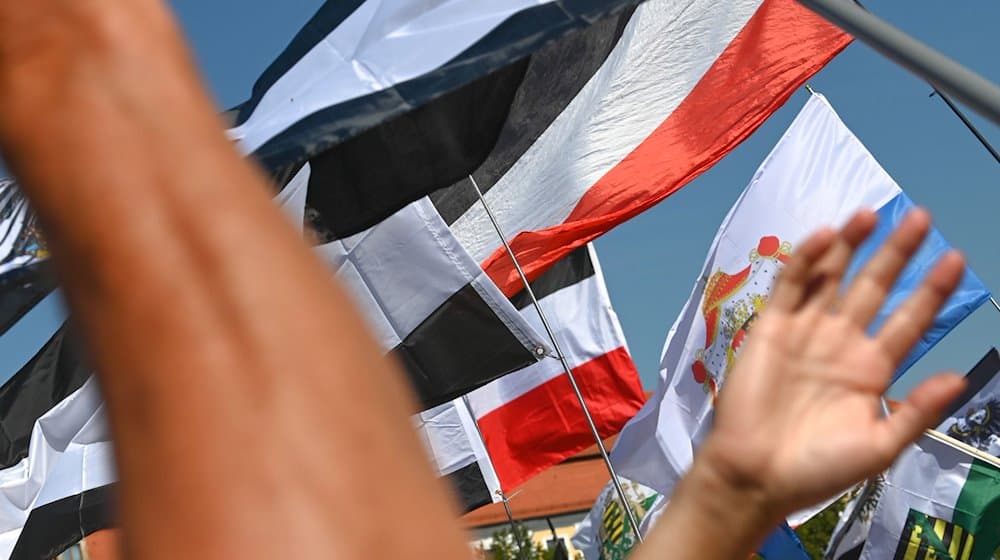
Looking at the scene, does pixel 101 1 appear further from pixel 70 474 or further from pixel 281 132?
pixel 70 474

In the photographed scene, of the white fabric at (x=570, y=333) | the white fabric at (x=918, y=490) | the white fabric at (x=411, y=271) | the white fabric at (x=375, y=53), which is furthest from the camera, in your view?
the white fabric at (x=570, y=333)

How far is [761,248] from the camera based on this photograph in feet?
33.3

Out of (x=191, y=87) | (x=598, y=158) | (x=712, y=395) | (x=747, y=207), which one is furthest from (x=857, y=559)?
(x=191, y=87)

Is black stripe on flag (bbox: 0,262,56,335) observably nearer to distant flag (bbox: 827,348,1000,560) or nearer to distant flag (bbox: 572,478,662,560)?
distant flag (bbox: 827,348,1000,560)

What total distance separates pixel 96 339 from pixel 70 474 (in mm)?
8466

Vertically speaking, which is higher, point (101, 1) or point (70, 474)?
point (70, 474)

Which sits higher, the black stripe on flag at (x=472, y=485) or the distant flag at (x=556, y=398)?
the distant flag at (x=556, y=398)

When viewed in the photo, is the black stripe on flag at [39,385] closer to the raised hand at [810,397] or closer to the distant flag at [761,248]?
the distant flag at [761,248]

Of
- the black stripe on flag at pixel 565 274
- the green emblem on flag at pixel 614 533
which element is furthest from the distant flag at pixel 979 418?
the black stripe on flag at pixel 565 274

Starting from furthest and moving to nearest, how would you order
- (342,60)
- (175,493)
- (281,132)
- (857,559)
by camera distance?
(857,559)
(342,60)
(281,132)
(175,493)

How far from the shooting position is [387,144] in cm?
688

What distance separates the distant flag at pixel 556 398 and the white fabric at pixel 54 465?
2.72 meters

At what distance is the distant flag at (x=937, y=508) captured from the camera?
30.1ft

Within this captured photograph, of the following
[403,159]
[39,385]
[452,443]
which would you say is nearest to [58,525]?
[39,385]
